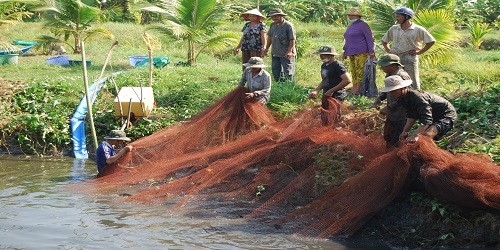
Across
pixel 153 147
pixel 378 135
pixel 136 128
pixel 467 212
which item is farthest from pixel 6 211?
pixel 467 212

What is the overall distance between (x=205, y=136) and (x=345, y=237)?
13.2 ft

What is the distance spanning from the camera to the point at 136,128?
14.4m

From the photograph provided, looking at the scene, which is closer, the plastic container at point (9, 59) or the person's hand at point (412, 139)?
the person's hand at point (412, 139)

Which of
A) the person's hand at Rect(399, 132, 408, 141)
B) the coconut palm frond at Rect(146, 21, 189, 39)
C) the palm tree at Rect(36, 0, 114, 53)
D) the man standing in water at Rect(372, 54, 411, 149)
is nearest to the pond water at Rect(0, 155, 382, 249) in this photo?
the person's hand at Rect(399, 132, 408, 141)

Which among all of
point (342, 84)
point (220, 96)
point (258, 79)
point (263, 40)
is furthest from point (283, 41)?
point (342, 84)

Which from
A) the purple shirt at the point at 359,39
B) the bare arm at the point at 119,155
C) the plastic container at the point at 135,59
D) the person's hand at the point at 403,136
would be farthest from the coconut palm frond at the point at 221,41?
the person's hand at the point at 403,136

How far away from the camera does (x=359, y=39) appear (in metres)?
14.5

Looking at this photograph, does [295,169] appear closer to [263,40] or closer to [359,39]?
[359,39]

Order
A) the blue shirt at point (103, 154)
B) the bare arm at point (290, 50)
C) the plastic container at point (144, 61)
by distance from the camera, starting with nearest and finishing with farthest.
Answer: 1. the blue shirt at point (103, 154)
2. the bare arm at point (290, 50)
3. the plastic container at point (144, 61)

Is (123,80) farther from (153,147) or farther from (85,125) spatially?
(153,147)

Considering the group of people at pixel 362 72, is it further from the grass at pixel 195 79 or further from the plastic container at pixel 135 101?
the plastic container at pixel 135 101

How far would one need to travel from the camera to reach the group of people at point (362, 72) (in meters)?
9.55

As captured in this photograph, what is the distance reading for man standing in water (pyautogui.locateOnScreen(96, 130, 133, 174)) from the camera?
12.1 meters

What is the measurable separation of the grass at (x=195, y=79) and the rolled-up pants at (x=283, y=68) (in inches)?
9.8
